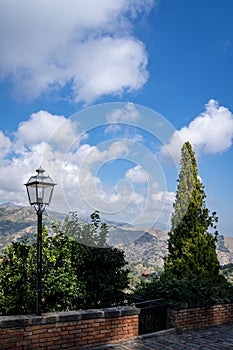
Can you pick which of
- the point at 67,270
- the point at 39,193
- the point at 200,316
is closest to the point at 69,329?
the point at 67,270

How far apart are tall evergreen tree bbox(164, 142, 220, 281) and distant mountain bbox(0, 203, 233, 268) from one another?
499 mm

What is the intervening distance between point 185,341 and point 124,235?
97.8 inches

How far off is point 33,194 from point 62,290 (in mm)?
2095

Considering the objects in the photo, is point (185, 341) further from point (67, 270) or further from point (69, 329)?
point (67, 270)

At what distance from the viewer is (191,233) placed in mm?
9953

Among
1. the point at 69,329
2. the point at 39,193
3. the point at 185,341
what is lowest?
the point at 185,341

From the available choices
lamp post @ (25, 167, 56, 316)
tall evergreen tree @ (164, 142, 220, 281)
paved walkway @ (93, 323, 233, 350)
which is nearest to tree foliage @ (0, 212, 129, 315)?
lamp post @ (25, 167, 56, 316)

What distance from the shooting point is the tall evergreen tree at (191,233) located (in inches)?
381

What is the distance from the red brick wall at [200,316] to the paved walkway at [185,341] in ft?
0.62

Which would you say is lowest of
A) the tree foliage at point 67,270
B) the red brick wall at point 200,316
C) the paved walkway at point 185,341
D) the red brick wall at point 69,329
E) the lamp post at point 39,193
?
the paved walkway at point 185,341

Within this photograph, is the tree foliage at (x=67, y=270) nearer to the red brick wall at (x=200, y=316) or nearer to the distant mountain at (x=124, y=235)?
the distant mountain at (x=124, y=235)

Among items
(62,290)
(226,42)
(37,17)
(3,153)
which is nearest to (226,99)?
(226,42)

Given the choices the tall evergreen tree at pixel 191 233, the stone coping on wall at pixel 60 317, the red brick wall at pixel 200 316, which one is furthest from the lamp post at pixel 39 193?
the tall evergreen tree at pixel 191 233

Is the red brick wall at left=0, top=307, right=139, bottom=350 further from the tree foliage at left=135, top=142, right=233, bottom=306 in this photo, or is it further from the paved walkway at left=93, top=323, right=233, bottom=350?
the tree foliage at left=135, top=142, right=233, bottom=306
